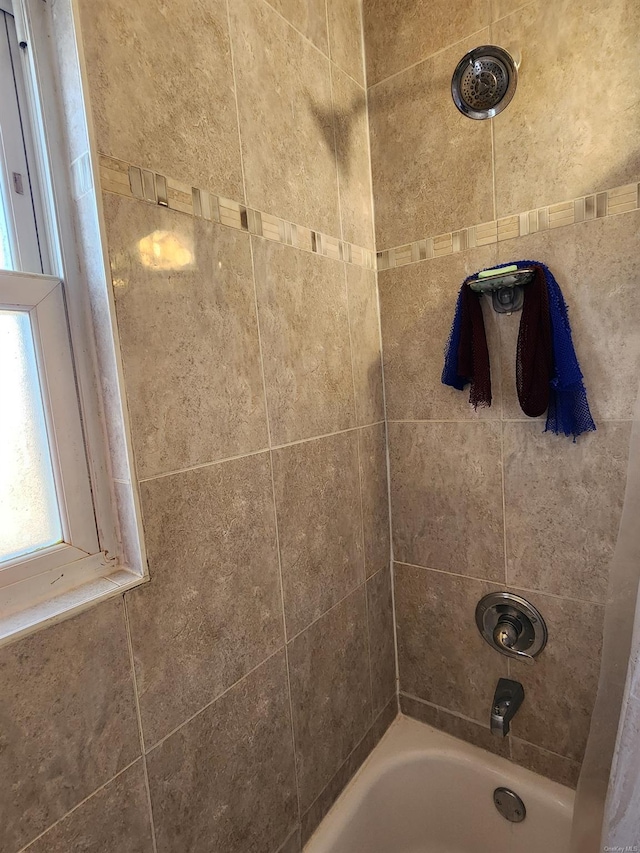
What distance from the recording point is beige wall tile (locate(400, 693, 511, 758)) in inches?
53.5

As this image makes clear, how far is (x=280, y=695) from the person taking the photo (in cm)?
105

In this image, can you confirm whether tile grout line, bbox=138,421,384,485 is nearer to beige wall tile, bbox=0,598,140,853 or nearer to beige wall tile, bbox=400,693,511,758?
beige wall tile, bbox=0,598,140,853

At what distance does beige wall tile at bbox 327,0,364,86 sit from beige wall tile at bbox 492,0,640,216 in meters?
0.39

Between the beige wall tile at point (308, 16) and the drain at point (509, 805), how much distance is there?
2.17m

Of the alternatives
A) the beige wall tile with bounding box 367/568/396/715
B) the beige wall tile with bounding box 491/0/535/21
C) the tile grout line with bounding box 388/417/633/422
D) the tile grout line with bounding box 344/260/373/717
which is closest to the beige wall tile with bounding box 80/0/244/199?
the tile grout line with bounding box 344/260/373/717

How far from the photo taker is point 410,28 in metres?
1.25

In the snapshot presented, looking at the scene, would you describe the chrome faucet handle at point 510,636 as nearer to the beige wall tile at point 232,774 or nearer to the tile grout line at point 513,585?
the tile grout line at point 513,585

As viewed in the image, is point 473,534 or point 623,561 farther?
point 473,534

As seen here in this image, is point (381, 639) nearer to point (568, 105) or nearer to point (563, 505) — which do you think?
point (563, 505)

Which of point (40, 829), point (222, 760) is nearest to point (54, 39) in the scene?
point (40, 829)

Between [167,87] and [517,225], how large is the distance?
89 centimetres

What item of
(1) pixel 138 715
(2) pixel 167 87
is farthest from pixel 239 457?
(2) pixel 167 87

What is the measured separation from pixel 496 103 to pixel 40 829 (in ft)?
5.82

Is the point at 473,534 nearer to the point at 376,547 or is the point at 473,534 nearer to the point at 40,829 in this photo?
the point at 376,547
